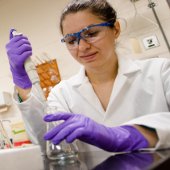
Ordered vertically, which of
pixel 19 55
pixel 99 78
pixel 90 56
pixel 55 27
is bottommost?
pixel 99 78

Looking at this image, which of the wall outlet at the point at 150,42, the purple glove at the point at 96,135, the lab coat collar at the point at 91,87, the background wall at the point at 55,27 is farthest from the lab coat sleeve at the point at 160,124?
the wall outlet at the point at 150,42

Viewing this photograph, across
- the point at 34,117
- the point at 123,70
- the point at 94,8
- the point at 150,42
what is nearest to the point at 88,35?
the point at 94,8

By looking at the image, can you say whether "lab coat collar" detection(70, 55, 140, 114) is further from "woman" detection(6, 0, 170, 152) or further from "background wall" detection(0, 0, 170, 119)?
"background wall" detection(0, 0, 170, 119)

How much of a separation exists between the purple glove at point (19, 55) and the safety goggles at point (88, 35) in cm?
20

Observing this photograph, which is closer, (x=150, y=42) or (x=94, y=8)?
(x=94, y=8)

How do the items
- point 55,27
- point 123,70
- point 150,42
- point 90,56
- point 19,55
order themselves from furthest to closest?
point 55,27 < point 150,42 < point 123,70 < point 90,56 < point 19,55

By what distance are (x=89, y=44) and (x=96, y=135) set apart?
556 mm

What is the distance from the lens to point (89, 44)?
1.07m

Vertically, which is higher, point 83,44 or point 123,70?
point 83,44

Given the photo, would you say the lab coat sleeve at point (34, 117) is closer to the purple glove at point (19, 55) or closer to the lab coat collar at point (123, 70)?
the purple glove at point (19, 55)

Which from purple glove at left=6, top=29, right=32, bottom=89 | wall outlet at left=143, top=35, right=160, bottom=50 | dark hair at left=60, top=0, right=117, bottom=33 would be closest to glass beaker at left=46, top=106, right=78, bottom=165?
purple glove at left=6, top=29, right=32, bottom=89

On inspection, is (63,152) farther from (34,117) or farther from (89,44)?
(89,44)

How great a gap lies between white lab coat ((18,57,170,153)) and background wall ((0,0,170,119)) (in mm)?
443

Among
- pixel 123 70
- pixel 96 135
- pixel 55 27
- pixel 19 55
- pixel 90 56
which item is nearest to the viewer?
pixel 96 135
